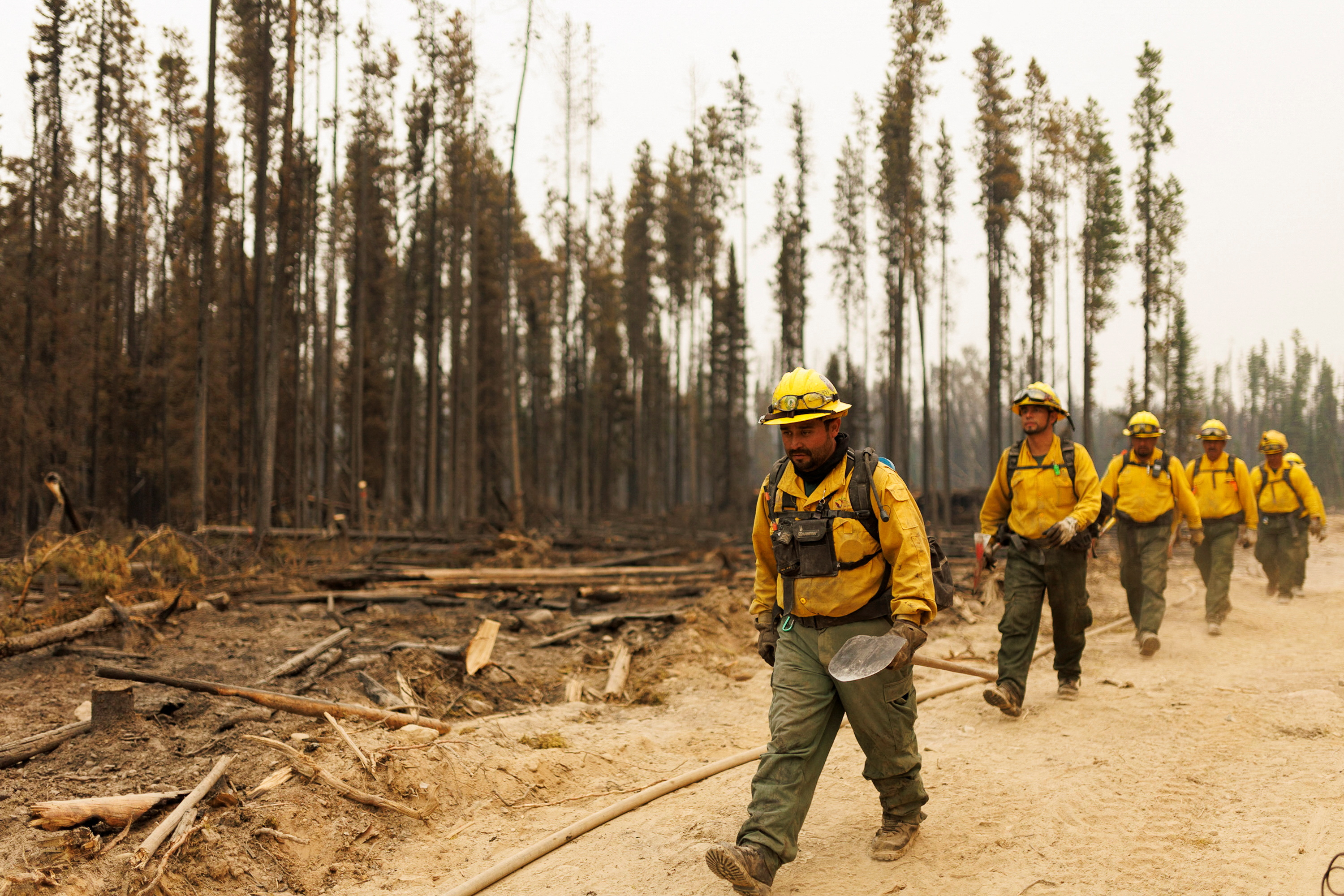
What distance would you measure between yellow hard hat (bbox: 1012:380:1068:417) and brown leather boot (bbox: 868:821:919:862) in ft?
11.0

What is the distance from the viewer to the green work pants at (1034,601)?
253 inches

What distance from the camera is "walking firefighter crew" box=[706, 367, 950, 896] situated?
3732 millimetres

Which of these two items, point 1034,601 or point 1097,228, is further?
point 1097,228

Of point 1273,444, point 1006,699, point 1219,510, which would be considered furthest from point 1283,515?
point 1006,699

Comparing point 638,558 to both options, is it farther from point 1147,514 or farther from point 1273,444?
point 1273,444

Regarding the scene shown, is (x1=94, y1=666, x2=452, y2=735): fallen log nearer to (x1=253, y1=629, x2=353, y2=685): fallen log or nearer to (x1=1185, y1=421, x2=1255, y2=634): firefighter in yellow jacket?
(x1=253, y1=629, x2=353, y2=685): fallen log

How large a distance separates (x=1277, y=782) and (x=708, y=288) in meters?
35.2

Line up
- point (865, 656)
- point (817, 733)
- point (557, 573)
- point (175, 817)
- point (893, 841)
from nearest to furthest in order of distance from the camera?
1. point (865, 656)
2. point (817, 733)
3. point (893, 841)
4. point (175, 817)
5. point (557, 573)

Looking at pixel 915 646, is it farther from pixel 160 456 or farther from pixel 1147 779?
pixel 160 456

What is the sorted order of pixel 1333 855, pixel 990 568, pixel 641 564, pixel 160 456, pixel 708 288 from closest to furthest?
pixel 1333 855
pixel 990 568
pixel 641 564
pixel 160 456
pixel 708 288

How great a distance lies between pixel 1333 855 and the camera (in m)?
3.60

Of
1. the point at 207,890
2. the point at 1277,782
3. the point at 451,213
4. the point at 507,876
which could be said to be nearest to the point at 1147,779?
the point at 1277,782

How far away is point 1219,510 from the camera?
10492 millimetres

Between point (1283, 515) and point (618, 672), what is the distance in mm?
10262
